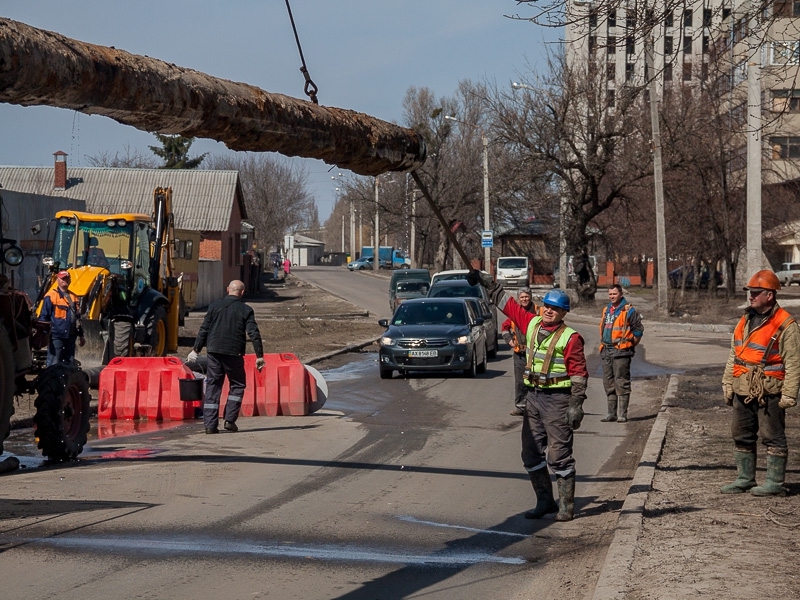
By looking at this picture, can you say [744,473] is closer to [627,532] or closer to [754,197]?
[627,532]

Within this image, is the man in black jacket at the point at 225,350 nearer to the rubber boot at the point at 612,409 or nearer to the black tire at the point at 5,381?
the black tire at the point at 5,381

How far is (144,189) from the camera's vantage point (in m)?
55.1

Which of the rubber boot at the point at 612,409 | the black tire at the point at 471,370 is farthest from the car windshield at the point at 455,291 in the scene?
the rubber boot at the point at 612,409

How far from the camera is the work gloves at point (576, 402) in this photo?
323 inches

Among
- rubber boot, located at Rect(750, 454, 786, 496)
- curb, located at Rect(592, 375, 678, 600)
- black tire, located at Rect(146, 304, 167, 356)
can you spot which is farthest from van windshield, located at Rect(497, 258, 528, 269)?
rubber boot, located at Rect(750, 454, 786, 496)

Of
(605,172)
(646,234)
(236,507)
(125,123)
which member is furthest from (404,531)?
(646,234)

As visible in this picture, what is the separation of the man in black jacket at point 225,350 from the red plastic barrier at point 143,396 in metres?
1.76

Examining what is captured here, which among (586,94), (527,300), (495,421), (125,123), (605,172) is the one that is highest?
(586,94)

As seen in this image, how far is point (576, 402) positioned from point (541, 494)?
0.83m

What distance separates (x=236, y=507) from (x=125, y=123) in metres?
3.40

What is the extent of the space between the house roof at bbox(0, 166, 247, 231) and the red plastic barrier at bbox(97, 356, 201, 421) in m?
39.2

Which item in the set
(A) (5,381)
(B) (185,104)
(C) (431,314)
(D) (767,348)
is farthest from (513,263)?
(B) (185,104)

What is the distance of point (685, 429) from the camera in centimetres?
1294

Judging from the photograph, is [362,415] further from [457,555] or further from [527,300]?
[457,555]
